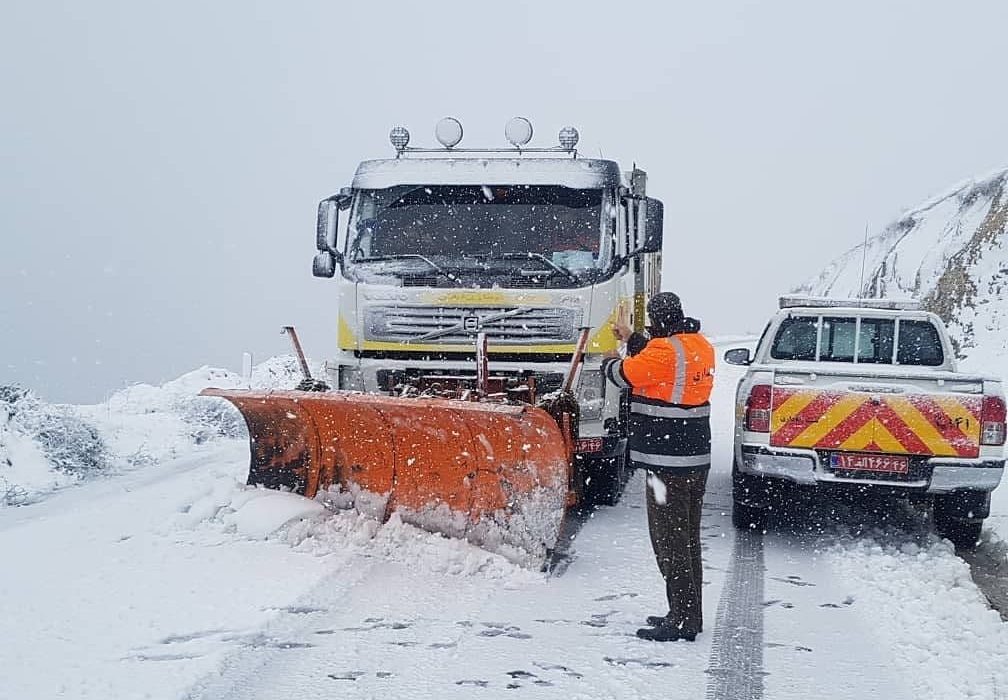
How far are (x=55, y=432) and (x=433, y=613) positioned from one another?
5794 mm

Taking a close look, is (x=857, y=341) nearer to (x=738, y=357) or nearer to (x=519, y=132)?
(x=738, y=357)

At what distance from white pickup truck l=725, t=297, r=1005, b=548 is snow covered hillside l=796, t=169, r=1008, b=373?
165 inches

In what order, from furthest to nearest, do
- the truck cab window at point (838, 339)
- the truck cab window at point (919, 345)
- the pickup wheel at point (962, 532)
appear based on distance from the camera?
the truck cab window at point (838, 339)
the truck cab window at point (919, 345)
the pickup wheel at point (962, 532)

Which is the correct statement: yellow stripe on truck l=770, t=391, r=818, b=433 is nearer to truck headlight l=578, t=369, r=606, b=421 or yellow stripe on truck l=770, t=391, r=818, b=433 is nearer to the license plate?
the license plate

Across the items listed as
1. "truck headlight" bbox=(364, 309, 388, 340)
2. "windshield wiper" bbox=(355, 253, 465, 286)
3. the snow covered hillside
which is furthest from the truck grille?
the snow covered hillside

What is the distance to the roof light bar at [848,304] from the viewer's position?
311 inches

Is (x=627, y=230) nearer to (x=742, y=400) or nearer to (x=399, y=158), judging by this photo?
(x=742, y=400)

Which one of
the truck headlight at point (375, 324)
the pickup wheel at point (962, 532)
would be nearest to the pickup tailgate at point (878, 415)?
the pickup wheel at point (962, 532)

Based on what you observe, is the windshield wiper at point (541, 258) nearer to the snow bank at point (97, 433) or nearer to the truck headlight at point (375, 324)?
the truck headlight at point (375, 324)

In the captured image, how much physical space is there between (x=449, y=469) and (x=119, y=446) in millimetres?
5331

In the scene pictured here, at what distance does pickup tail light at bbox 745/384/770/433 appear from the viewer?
6.11 metres

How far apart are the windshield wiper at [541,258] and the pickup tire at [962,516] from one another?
295 centimetres

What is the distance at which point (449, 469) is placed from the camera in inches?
235

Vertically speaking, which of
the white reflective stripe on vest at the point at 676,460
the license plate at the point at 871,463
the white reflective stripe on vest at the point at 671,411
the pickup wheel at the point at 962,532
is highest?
the white reflective stripe on vest at the point at 671,411
